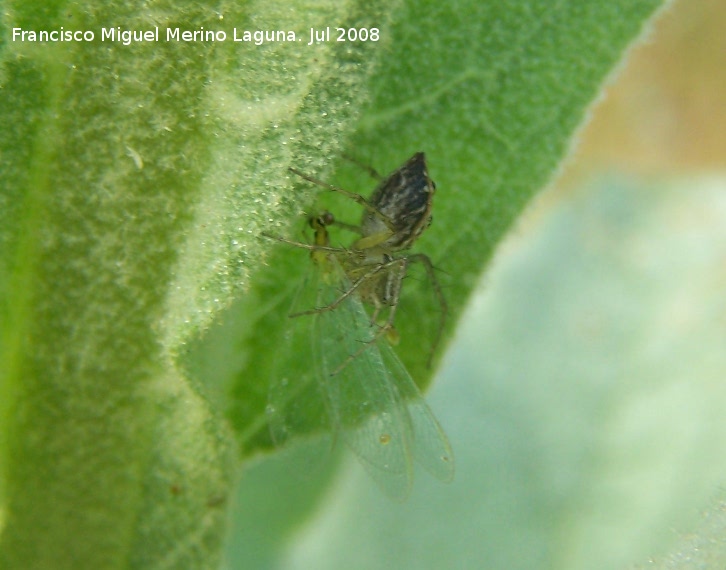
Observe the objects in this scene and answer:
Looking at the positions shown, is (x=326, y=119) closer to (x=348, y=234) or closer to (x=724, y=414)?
(x=348, y=234)

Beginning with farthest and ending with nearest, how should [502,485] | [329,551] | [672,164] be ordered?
[672,164]
[502,485]
[329,551]

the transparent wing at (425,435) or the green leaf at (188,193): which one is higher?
the green leaf at (188,193)

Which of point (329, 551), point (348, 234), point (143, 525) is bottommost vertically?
point (329, 551)

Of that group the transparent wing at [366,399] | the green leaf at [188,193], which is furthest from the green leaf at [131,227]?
the transparent wing at [366,399]

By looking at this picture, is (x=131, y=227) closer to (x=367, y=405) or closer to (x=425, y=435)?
(x=367, y=405)

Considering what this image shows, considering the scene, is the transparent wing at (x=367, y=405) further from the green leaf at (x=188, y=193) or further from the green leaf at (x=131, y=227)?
the green leaf at (x=131, y=227)

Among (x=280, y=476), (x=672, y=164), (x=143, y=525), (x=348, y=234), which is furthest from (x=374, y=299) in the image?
(x=672, y=164)
